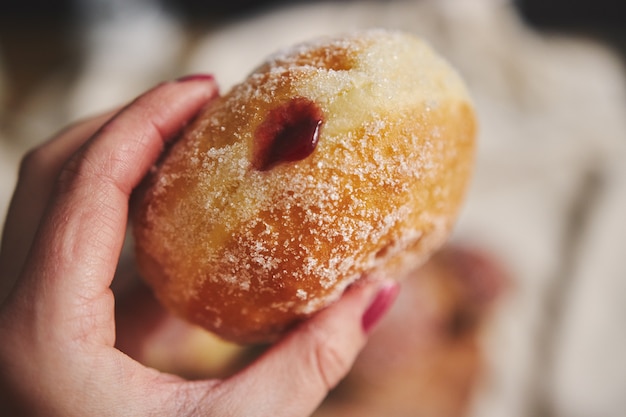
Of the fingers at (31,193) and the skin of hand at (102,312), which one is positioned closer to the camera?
the skin of hand at (102,312)

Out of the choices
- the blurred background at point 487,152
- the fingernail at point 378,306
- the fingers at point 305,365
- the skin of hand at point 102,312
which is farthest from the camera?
the blurred background at point 487,152

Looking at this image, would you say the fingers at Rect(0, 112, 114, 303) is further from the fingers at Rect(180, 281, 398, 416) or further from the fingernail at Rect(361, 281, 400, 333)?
the fingernail at Rect(361, 281, 400, 333)

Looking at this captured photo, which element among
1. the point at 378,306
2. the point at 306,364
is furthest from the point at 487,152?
the point at 306,364

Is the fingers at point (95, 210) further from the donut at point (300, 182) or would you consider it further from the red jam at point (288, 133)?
the red jam at point (288, 133)

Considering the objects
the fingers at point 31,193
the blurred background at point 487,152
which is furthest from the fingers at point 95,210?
the blurred background at point 487,152

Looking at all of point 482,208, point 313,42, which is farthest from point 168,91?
point 482,208

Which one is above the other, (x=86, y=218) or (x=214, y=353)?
(x=86, y=218)

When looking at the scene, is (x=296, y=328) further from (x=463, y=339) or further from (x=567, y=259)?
(x=567, y=259)

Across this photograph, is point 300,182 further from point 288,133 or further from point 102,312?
point 102,312
